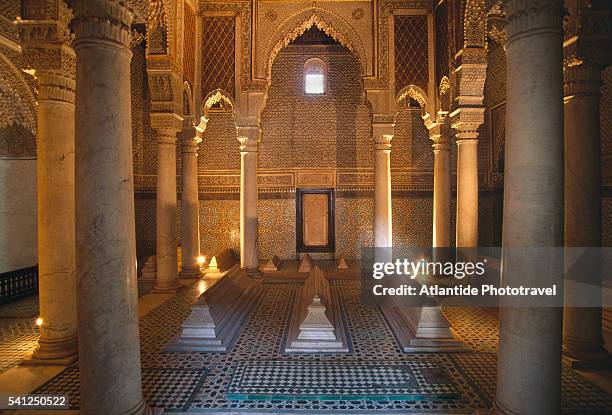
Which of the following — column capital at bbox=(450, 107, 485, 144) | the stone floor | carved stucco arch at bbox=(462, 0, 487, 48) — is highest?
carved stucco arch at bbox=(462, 0, 487, 48)

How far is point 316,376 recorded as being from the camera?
3551mm

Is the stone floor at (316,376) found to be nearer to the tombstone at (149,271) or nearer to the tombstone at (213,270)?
the tombstone at (149,271)

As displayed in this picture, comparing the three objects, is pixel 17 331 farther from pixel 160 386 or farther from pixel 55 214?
pixel 160 386

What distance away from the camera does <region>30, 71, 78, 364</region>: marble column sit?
3.71m

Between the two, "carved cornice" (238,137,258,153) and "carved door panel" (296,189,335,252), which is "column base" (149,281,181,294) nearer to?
"carved cornice" (238,137,258,153)

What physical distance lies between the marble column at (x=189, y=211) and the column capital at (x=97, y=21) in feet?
18.0

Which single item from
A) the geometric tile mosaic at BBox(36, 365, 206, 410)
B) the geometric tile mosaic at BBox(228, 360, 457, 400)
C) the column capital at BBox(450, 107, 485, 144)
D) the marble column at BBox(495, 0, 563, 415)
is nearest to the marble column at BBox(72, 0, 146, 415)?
the geometric tile mosaic at BBox(36, 365, 206, 410)

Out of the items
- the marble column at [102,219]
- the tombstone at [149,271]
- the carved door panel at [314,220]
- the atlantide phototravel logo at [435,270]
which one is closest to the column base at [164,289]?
the tombstone at [149,271]

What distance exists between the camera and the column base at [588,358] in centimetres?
353

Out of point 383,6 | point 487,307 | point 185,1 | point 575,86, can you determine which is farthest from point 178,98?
point 487,307

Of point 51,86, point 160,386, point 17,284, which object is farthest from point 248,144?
point 160,386

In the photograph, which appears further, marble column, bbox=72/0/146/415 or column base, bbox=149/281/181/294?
column base, bbox=149/281/181/294

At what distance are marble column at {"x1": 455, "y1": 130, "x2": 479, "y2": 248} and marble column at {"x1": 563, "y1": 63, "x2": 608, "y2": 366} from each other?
8.52 ft

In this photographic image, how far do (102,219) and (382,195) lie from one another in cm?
593
